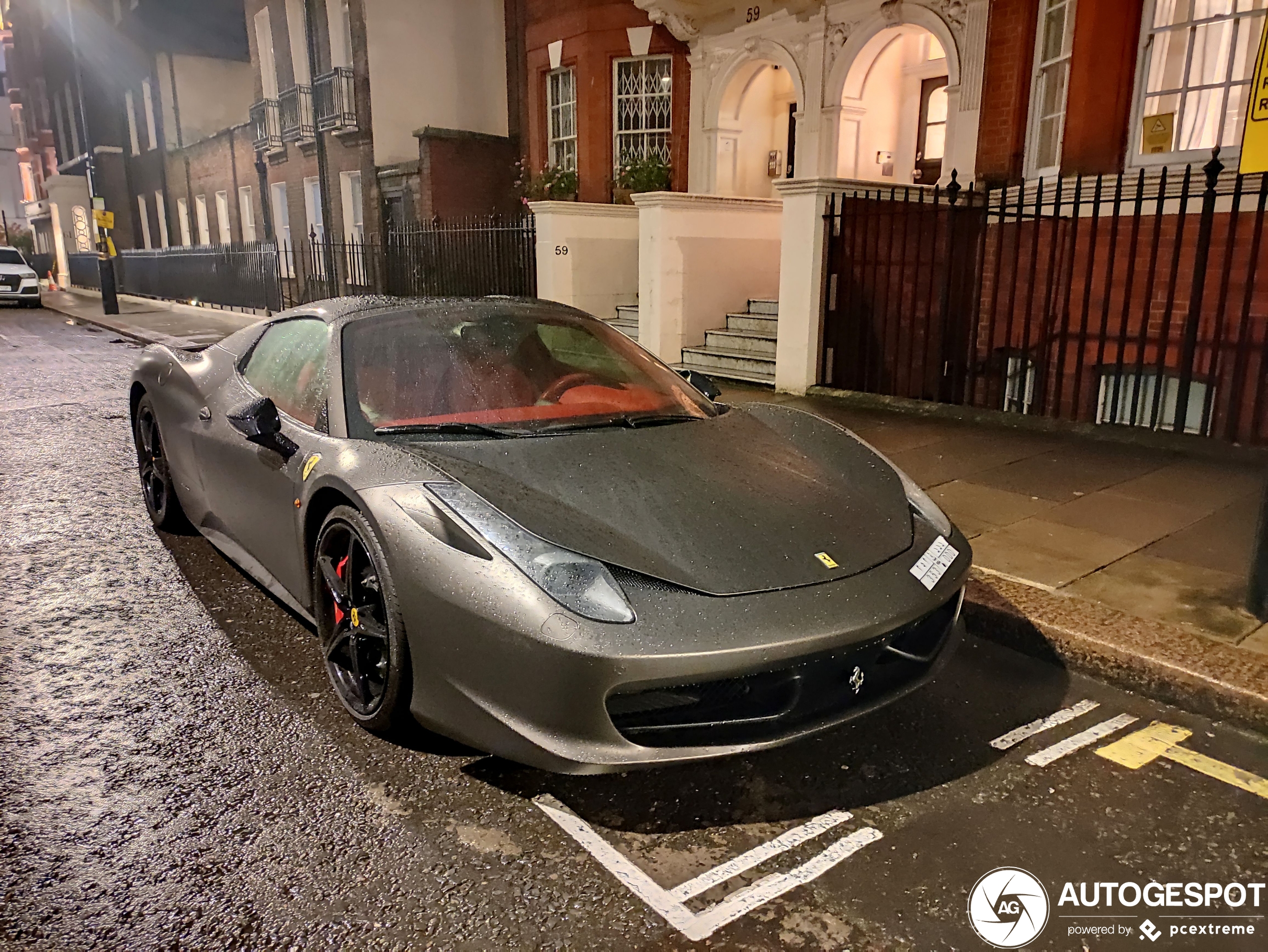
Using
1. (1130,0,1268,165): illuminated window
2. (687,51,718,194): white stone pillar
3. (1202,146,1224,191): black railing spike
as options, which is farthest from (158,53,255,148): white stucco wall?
(1202,146,1224,191): black railing spike

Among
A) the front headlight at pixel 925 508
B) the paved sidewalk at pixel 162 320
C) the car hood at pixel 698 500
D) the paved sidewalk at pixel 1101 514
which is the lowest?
the paved sidewalk at pixel 162 320

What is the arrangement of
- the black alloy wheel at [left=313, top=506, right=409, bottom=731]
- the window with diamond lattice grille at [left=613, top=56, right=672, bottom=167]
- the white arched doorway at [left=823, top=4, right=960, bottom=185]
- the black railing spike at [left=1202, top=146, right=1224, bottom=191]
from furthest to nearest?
1. the window with diamond lattice grille at [left=613, top=56, right=672, bottom=167]
2. the white arched doorway at [left=823, top=4, right=960, bottom=185]
3. the black railing spike at [left=1202, top=146, right=1224, bottom=191]
4. the black alloy wheel at [left=313, top=506, right=409, bottom=731]

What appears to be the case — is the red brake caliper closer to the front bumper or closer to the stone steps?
the front bumper

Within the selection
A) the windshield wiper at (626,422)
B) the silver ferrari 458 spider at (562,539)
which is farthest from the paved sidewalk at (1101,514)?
the windshield wiper at (626,422)

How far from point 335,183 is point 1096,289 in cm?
1839

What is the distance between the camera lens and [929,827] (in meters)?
2.57

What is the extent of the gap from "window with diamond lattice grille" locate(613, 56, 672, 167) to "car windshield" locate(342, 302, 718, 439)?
469 inches

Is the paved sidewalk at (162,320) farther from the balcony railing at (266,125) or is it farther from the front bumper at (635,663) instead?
the front bumper at (635,663)

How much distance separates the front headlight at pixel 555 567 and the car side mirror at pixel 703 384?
1.69 metres

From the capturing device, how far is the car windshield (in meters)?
3.38

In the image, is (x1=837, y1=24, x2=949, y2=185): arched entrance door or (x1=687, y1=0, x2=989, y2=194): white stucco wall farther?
(x1=837, y1=24, x2=949, y2=185): arched entrance door

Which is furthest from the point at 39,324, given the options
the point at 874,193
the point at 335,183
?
the point at 874,193

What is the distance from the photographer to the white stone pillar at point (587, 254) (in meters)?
12.6

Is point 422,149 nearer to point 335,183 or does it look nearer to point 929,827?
point 335,183
